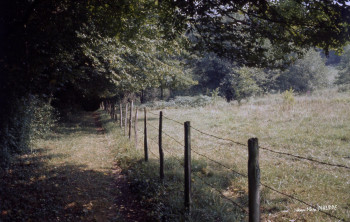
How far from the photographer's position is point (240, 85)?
2953 cm

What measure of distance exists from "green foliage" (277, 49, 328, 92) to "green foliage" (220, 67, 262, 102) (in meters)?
11.4

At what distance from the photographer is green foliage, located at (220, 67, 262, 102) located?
28136 millimetres

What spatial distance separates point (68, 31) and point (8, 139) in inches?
146

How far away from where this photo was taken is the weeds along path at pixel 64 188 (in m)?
4.96

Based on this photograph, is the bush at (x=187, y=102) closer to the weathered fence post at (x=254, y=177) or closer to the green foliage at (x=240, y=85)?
the green foliage at (x=240, y=85)

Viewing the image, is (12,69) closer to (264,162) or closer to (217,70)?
(264,162)

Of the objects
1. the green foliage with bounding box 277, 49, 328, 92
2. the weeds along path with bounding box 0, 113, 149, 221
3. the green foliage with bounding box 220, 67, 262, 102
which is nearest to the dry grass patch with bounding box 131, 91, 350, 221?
the weeds along path with bounding box 0, 113, 149, 221

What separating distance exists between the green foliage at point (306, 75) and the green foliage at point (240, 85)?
450 inches

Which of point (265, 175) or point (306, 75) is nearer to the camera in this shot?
point (265, 175)

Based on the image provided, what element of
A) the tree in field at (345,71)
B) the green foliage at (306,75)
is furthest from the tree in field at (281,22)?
the green foliage at (306,75)

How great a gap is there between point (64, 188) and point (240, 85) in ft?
Result: 86.1

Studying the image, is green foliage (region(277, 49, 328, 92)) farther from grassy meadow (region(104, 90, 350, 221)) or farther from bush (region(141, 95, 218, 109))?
grassy meadow (region(104, 90, 350, 221))

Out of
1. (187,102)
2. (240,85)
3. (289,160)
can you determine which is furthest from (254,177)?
(187,102)

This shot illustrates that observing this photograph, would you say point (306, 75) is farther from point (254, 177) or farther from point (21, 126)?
point (254, 177)
